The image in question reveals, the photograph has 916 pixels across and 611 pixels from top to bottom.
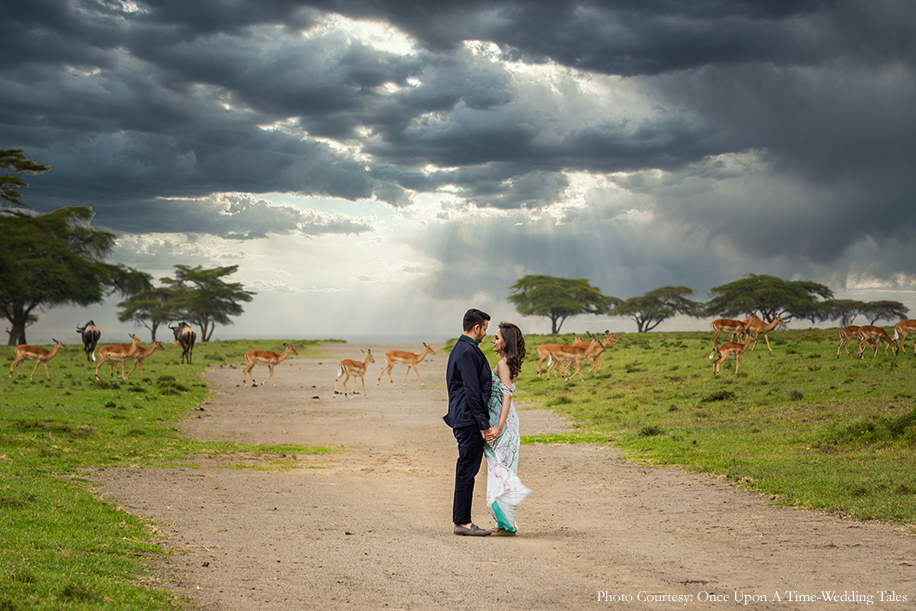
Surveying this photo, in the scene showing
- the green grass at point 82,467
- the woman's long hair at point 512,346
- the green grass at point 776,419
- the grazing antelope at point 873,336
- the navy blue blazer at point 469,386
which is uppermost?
the grazing antelope at point 873,336

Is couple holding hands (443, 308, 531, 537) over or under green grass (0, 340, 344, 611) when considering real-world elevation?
over

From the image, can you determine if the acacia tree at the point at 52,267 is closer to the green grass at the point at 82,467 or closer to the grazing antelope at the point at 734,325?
the green grass at the point at 82,467

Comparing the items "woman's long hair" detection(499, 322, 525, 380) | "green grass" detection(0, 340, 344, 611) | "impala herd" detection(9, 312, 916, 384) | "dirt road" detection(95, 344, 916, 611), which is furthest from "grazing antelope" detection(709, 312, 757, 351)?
"woman's long hair" detection(499, 322, 525, 380)

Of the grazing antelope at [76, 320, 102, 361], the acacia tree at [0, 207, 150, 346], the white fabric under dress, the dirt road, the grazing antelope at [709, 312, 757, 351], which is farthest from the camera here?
the acacia tree at [0, 207, 150, 346]

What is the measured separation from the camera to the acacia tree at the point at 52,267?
5372 centimetres

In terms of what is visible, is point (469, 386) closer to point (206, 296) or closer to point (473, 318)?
point (473, 318)

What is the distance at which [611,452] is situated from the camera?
53.2 ft

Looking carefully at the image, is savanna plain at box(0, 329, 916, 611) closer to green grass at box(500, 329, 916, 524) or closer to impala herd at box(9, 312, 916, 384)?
green grass at box(500, 329, 916, 524)

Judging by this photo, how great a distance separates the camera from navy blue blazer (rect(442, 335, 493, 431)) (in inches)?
313

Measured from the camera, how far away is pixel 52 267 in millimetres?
56188

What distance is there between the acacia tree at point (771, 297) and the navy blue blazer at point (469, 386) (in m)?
67.3

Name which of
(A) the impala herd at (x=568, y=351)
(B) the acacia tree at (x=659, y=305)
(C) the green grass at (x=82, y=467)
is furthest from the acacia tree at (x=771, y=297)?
(C) the green grass at (x=82, y=467)

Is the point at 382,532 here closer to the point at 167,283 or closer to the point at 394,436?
the point at 394,436

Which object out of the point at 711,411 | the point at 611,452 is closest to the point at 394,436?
the point at 611,452
